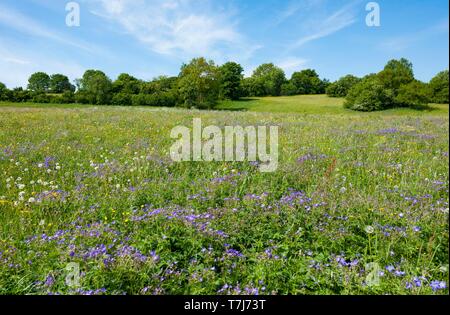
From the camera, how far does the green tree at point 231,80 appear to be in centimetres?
5493

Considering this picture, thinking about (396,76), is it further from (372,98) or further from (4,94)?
(4,94)

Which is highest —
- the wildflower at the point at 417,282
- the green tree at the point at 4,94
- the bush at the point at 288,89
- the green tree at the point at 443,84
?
the bush at the point at 288,89

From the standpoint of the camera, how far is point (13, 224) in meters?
3.68

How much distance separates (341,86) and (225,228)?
6415cm

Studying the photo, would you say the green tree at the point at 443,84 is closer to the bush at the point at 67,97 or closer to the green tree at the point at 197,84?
the green tree at the point at 197,84

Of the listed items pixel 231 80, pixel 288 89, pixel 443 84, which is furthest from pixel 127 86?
pixel 443 84

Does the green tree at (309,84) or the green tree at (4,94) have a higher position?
the green tree at (309,84)

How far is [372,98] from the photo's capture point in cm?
4522

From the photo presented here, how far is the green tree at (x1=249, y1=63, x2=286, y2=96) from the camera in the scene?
63.8 meters

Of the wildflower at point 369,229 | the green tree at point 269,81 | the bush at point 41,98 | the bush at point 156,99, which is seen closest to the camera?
the wildflower at point 369,229

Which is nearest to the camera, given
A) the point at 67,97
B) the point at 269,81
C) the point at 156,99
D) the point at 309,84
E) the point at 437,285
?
the point at 437,285

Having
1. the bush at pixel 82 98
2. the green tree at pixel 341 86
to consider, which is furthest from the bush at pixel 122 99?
the green tree at pixel 341 86

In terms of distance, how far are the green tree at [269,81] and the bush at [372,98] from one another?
762 inches
